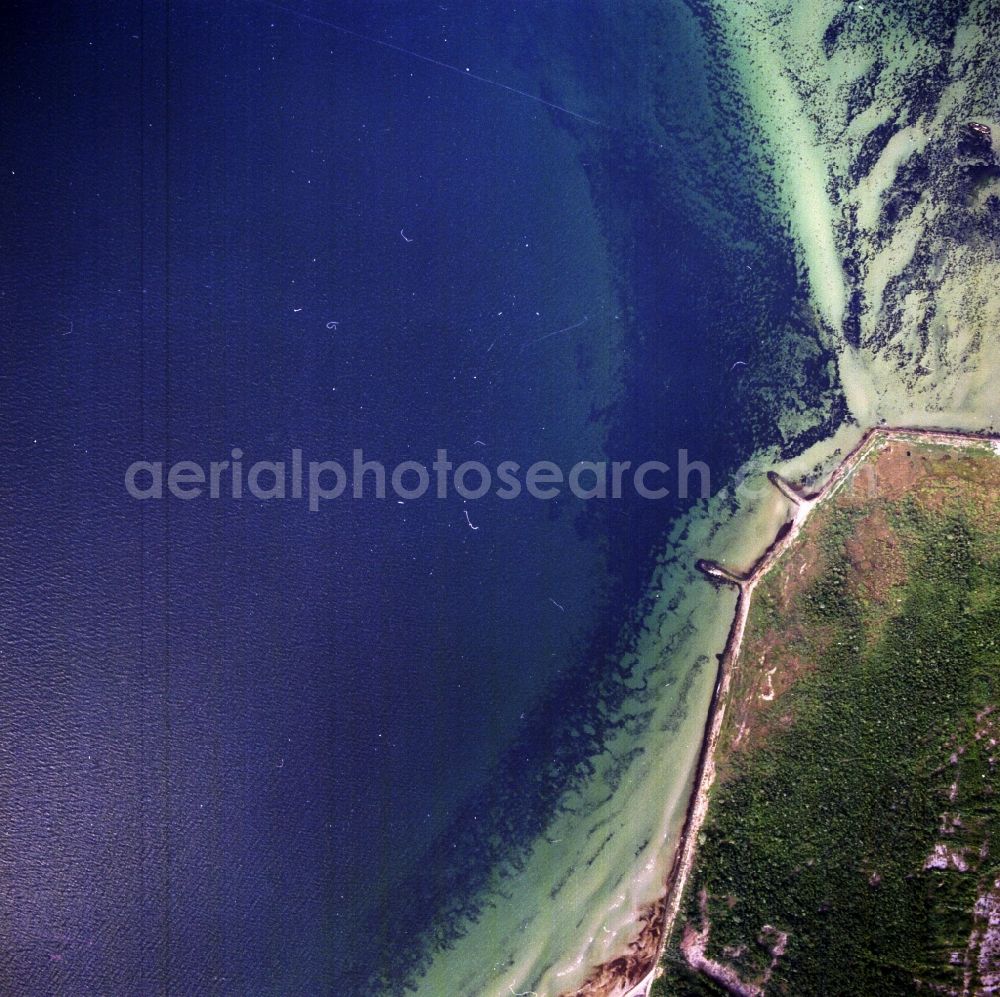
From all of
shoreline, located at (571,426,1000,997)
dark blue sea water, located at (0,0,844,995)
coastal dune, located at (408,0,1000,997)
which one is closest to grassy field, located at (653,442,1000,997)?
shoreline, located at (571,426,1000,997)

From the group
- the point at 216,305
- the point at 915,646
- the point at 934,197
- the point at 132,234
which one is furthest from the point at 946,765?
the point at 132,234

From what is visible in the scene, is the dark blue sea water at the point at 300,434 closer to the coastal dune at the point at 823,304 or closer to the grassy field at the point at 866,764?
the coastal dune at the point at 823,304

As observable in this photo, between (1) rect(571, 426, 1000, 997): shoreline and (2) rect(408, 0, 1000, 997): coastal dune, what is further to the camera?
(2) rect(408, 0, 1000, 997): coastal dune

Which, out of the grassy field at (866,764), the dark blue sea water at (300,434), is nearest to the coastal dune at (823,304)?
the grassy field at (866,764)

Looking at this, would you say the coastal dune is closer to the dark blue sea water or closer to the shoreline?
the shoreline

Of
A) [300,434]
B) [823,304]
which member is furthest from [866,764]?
[300,434]

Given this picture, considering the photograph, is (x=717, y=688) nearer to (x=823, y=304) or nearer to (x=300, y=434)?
(x=823, y=304)

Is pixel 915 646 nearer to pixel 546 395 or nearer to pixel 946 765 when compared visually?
pixel 946 765

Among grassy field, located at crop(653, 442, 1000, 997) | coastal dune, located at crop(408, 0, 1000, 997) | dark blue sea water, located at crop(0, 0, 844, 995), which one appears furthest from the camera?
coastal dune, located at crop(408, 0, 1000, 997)
